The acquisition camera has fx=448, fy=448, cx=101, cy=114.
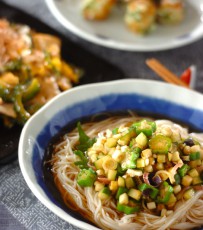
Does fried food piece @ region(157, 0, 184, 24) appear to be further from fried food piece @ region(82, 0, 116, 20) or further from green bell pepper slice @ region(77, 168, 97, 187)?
green bell pepper slice @ region(77, 168, 97, 187)

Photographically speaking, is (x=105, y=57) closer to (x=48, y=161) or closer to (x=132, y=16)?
(x=132, y=16)

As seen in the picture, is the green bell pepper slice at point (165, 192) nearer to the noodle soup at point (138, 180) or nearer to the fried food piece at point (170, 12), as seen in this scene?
the noodle soup at point (138, 180)

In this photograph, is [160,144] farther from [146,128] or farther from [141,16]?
[141,16]

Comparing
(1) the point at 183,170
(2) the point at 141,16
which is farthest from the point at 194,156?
(2) the point at 141,16

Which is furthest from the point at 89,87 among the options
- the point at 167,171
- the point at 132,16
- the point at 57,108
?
the point at 132,16

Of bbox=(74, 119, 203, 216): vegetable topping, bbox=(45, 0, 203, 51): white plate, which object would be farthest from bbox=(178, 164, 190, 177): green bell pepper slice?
bbox=(45, 0, 203, 51): white plate
